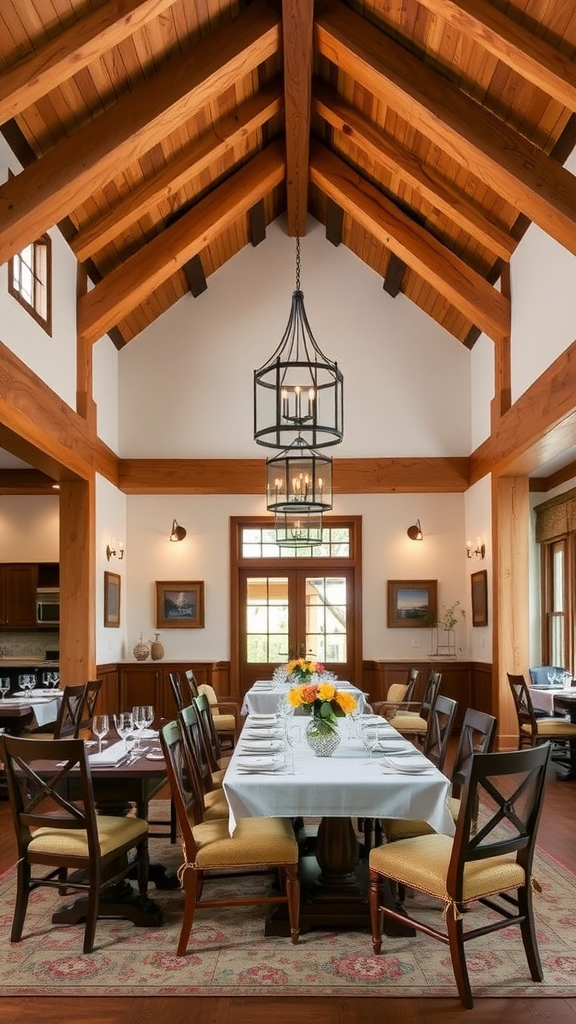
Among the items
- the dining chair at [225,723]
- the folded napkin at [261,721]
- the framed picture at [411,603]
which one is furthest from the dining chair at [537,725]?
the framed picture at [411,603]

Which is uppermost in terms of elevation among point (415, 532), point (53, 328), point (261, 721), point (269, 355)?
point (269, 355)

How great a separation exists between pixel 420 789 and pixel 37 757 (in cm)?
166

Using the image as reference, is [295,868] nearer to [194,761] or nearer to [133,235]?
[194,761]

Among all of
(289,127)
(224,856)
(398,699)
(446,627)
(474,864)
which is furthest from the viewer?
(446,627)

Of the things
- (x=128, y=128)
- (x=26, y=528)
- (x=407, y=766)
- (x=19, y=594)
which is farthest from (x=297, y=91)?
(x=19, y=594)

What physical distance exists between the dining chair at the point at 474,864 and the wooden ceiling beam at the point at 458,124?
422 cm

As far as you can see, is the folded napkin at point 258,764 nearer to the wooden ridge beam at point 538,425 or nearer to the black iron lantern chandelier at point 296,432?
the black iron lantern chandelier at point 296,432

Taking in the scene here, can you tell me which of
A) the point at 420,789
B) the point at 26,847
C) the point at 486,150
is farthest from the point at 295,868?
the point at 486,150

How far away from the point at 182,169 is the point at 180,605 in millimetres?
5324

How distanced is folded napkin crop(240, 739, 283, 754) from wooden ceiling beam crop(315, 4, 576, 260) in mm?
4030

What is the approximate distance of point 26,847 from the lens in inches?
156

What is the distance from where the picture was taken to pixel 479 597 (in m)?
10.5

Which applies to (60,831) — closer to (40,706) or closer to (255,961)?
(255,961)

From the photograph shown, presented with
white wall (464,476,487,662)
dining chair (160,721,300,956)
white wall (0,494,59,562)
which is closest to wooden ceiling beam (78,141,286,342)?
white wall (0,494,59,562)
